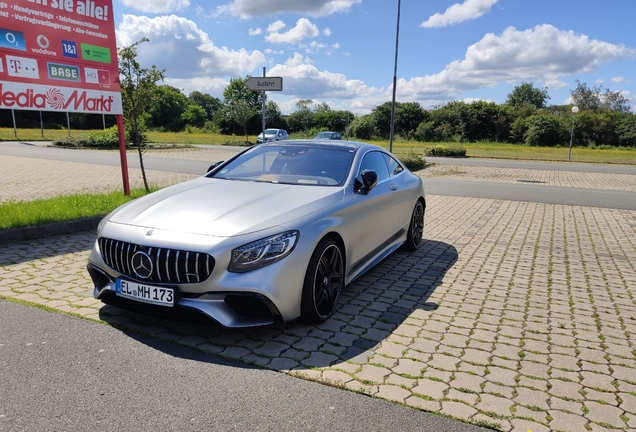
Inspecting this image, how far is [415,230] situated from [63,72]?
6699mm

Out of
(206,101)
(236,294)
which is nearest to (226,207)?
(236,294)

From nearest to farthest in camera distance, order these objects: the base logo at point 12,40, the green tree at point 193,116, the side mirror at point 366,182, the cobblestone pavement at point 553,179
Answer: the side mirror at point 366,182 → the base logo at point 12,40 → the cobblestone pavement at point 553,179 → the green tree at point 193,116

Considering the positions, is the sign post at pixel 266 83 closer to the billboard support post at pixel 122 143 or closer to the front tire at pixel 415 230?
the billboard support post at pixel 122 143

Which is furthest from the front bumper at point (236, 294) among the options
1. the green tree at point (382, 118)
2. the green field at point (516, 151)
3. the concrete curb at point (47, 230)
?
the green tree at point (382, 118)

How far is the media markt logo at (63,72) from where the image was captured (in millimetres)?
8135

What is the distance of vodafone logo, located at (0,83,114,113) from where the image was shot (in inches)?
298

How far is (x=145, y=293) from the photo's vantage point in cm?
351

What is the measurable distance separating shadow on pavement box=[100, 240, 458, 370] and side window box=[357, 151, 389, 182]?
129 cm

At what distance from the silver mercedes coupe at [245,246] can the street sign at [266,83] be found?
17.8 ft

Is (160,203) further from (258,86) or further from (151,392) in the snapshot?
(258,86)

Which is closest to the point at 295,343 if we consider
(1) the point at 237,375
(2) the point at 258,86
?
(1) the point at 237,375

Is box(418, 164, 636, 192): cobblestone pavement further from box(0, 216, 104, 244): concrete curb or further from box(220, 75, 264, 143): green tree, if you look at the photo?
box(220, 75, 264, 143): green tree

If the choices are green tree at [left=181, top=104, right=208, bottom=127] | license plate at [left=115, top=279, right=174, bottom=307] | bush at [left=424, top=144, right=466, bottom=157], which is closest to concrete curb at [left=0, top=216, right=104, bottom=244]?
license plate at [left=115, top=279, right=174, bottom=307]

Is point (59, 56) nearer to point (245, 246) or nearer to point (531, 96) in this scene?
point (245, 246)
